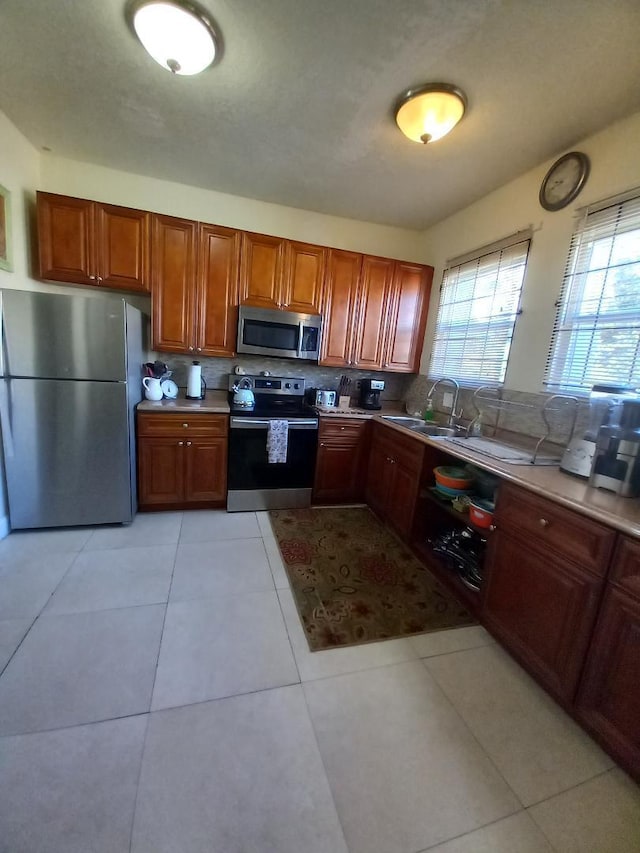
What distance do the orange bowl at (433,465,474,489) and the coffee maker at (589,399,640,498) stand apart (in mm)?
685

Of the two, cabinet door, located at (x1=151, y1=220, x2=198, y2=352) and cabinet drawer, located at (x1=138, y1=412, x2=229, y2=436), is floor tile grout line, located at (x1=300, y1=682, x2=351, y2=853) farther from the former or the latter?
cabinet door, located at (x1=151, y1=220, x2=198, y2=352)

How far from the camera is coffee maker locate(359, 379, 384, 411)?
10.8 ft

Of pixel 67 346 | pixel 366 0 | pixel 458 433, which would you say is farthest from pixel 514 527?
pixel 67 346

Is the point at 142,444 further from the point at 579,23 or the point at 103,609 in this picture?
the point at 579,23

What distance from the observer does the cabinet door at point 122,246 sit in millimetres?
2498

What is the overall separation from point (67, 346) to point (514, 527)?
2.82 metres

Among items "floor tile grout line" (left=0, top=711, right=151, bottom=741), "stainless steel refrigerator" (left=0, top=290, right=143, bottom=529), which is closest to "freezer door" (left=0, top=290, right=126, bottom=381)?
"stainless steel refrigerator" (left=0, top=290, right=143, bottom=529)

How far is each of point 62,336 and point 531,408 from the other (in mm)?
3087

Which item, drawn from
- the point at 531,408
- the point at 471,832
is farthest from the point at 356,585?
the point at 531,408

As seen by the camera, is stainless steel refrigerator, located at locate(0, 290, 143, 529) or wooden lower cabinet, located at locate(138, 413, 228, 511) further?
wooden lower cabinet, located at locate(138, 413, 228, 511)

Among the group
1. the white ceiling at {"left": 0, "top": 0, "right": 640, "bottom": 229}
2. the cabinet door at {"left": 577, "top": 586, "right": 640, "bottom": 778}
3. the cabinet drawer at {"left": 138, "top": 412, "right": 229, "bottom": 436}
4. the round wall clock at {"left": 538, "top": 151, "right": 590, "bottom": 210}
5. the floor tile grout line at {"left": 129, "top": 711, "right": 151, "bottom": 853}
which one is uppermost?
the white ceiling at {"left": 0, "top": 0, "right": 640, "bottom": 229}

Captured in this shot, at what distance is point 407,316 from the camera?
331 centimetres

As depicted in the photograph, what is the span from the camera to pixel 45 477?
2.26 meters

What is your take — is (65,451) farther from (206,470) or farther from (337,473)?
(337,473)
